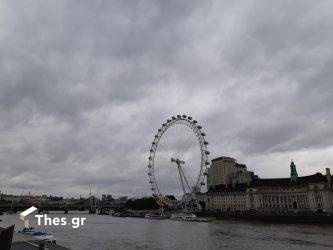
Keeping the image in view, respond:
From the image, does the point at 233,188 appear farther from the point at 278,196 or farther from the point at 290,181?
the point at 290,181

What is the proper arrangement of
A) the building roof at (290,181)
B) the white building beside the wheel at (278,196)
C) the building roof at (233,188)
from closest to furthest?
the white building beside the wheel at (278,196)
the building roof at (290,181)
the building roof at (233,188)

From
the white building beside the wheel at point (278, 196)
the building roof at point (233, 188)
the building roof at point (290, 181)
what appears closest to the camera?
the white building beside the wheel at point (278, 196)

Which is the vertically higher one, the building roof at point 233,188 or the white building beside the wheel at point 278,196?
the building roof at point 233,188

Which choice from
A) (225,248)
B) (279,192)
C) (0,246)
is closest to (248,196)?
(279,192)

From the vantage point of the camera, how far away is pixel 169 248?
3897cm

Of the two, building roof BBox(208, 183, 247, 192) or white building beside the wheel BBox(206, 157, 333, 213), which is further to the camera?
building roof BBox(208, 183, 247, 192)

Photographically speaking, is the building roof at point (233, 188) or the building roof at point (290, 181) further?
the building roof at point (233, 188)

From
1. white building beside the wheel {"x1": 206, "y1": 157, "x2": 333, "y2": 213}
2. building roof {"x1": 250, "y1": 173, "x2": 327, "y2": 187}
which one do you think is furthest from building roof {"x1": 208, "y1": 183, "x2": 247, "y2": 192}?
building roof {"x1": 250, "y1": 173, "x2": 327, "y2": 187}

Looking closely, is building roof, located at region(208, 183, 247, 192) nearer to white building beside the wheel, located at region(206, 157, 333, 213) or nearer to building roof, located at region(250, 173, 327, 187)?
white building beside the wheel, located at region(206, 157, 333, 213)

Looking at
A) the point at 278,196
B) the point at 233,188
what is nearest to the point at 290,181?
the point at 278,196

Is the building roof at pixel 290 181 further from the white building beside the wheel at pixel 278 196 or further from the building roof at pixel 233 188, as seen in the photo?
the building roof at pixel 233 188

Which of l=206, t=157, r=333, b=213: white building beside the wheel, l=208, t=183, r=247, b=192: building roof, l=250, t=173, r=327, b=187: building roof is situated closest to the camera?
l=206, t=157, r=333, b=213: white building beside the wheel

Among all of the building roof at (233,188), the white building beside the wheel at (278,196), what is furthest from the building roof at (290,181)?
the building roof at (233,188)

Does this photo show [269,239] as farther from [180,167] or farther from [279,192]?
[279,192]
